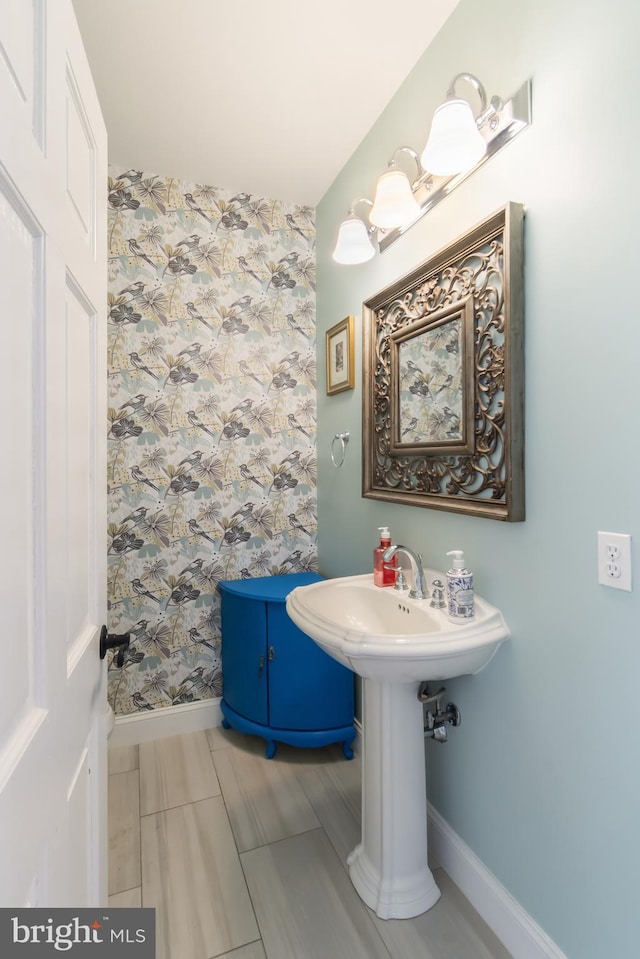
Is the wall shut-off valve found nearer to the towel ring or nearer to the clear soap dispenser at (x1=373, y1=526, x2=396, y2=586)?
the clear soap dispenser at (x1=373, y1=526, x2=396, y2=586)

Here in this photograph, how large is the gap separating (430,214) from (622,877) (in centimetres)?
176

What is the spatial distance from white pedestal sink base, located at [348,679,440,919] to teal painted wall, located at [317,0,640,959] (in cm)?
17

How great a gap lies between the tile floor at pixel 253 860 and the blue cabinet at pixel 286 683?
0.13 meters

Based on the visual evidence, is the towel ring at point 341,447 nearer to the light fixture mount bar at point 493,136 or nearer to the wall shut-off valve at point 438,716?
the light fixture mount bar at point 493,136

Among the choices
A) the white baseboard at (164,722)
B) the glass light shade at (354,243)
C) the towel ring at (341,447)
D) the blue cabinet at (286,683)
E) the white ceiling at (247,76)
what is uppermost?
the white ceiling at (247,76)

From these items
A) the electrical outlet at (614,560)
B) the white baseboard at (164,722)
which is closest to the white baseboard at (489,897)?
the electrical outlet at (614,560)

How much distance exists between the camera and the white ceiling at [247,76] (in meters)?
1.40

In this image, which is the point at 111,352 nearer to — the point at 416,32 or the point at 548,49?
the point at 416,32

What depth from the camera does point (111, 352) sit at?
2.07 metres

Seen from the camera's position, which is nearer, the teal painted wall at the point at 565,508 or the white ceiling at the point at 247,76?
the teal painted wall at the point at 565,508

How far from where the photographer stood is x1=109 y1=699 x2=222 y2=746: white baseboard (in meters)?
2.12

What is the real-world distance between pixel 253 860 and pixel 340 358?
188cm

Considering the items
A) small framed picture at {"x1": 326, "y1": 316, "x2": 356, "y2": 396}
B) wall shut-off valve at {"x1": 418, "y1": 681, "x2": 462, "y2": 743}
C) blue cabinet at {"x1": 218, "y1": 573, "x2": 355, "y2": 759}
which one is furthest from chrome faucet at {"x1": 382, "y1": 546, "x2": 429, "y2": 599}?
small framed picture at {"x1": 326, "y1": 316, "x2": 356, "y2": 396}

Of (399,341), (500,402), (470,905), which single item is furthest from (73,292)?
(470,905)
